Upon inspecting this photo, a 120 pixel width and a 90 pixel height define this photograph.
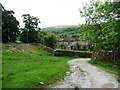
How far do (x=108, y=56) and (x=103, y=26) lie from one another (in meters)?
4.79

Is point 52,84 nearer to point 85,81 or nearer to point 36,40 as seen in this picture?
point 85,81

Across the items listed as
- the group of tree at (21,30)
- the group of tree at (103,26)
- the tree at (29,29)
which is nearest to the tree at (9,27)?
the group of tree at (21,30)

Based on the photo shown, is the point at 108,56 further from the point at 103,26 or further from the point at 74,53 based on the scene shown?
the point at 74,53

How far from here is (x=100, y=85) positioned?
19484mm

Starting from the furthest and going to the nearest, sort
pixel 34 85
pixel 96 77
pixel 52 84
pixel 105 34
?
1. pixel 105 34
2. pixel 96 77
3. pixel 52 84
4. pixel 34 85

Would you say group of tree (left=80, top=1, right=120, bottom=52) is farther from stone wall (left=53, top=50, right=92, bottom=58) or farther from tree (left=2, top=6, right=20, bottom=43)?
tree (left=2, top=6, right=20, bottom=43)

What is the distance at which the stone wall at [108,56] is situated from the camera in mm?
34013

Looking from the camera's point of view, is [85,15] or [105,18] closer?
[105,18]

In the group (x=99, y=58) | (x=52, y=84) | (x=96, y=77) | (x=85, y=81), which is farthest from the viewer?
(x=99, y=58)

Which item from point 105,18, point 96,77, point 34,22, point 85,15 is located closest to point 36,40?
point 34,22

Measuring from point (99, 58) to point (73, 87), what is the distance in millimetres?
20208

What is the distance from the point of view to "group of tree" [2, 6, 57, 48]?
6644cm

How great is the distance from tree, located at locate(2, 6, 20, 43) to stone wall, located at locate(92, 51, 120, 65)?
33734 millimetres

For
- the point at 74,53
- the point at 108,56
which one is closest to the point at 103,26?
the point at 108,56
